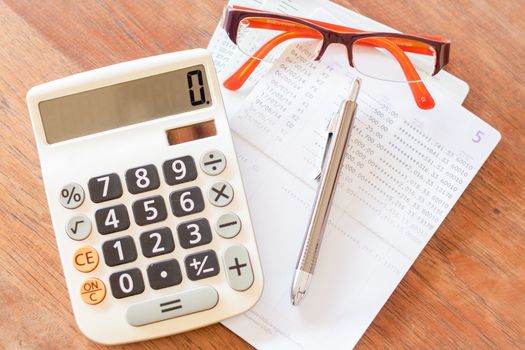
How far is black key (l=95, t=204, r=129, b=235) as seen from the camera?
1.63ft

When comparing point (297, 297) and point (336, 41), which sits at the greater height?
point (336, 41)

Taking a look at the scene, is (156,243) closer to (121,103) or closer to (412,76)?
(121,103)

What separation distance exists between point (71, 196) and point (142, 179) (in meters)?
0.06

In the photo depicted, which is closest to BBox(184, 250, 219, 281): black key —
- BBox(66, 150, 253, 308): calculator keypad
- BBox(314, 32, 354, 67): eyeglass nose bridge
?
BBox(66, 150, 253, 308): calculator keypad

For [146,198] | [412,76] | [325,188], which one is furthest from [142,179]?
[412,76]

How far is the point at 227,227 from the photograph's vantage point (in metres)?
0.50

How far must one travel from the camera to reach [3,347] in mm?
519

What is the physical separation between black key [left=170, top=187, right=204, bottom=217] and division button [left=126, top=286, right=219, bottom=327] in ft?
0.21

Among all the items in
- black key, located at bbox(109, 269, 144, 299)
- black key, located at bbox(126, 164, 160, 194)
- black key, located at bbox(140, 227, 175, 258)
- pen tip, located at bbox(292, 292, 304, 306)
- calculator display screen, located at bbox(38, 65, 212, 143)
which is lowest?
pen tip, located at bbox(292, 292, 304, 306)

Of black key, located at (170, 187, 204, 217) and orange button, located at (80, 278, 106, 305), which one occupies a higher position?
black key, located at (170, 187, 204, 217)

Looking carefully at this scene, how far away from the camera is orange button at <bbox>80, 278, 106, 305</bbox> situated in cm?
49

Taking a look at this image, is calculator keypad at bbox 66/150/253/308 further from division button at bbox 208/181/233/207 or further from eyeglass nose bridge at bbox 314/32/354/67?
eyeglass nose bridge at bbox 314/32/354/67

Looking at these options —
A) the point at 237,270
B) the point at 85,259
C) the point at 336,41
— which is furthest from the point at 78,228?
the point at 336,41

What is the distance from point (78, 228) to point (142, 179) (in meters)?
0.07
